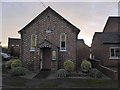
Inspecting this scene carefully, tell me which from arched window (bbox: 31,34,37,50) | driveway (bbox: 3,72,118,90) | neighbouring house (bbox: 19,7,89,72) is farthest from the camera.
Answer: arched window (bbox: 31,34,37,50)

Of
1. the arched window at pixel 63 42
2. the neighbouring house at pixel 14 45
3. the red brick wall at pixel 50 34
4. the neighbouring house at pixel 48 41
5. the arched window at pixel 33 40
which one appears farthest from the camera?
the neighbouring house at pixel 14 45

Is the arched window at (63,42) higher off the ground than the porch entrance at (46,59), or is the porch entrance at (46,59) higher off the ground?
the arched window at (63,42)

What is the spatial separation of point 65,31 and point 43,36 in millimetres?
2665

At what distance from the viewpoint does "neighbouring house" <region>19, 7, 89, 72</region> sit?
65.4ft

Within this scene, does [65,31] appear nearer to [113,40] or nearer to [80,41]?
[113,40]

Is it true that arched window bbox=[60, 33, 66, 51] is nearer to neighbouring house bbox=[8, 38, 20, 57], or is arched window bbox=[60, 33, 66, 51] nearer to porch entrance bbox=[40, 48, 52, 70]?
porch entrance bbox=[40, 48, 52, 70]

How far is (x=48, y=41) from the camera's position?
65.2ft

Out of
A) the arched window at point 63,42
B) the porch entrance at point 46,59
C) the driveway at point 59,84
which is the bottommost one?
the driveway at point 59,84

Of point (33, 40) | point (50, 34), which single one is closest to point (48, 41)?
point (50, 34)

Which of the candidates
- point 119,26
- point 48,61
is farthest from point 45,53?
point 119,26

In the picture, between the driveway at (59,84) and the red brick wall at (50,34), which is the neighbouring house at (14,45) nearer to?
the red brick wall at (50,34)

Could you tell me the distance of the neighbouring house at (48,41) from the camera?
19.9 meters

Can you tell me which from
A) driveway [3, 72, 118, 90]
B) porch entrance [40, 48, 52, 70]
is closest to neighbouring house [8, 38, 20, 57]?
porch entrance [40, 48, 52, 70]

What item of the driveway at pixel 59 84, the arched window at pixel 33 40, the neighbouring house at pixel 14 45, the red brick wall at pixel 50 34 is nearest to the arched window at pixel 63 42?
the red brick wall at pixel 50 34
